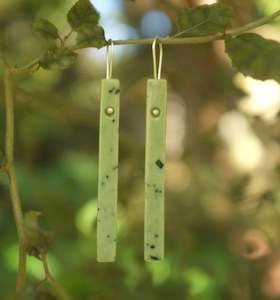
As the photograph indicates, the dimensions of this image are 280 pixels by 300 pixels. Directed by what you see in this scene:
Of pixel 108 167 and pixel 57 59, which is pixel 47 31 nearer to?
pixel 57 59

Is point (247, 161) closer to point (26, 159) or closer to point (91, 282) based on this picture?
point (26, 159)

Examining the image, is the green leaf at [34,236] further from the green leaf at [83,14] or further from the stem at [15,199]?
the green leaf at [83,14]

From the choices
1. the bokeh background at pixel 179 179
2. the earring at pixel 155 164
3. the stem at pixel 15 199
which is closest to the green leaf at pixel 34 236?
the stem at pixel 15 199

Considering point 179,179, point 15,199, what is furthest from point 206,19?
point 179,179

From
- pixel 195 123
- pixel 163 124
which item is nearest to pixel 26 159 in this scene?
pixel 195 123

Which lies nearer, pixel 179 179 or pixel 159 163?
pixel 159 163
